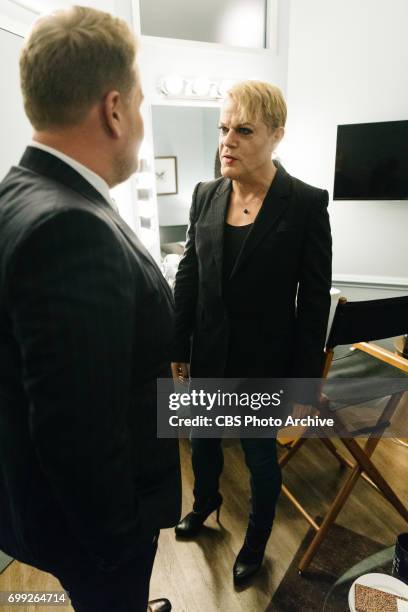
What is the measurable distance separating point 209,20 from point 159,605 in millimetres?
2873

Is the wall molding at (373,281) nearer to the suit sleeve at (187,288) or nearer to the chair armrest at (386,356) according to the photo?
the chair armrest at (386,356)

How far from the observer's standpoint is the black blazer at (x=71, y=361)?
0.50 meters

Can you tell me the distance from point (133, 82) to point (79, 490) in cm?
62

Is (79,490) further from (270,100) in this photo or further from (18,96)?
(18,96)

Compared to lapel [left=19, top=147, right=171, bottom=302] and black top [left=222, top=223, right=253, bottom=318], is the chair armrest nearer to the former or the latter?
black top [left=222, top=223, right=253, bottom=318]

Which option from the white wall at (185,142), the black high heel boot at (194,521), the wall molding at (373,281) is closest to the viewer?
the black high heel boot at (194,521)

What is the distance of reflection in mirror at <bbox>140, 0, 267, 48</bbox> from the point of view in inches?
87.5

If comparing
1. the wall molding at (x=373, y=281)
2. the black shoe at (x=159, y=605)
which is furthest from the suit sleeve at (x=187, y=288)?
the wall molding at (x=373, y=281)

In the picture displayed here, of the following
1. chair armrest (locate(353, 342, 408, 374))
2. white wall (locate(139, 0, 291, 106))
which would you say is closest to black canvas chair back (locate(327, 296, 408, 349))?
chair armrest (locate(353, 342, 408, 374))

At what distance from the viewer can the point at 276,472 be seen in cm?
137

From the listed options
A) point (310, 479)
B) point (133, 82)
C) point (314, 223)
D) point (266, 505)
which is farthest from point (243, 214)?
point (310, 479)

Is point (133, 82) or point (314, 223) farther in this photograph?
point (314, 223)

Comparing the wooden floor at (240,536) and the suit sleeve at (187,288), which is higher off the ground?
the suit sleeve at (187,288)

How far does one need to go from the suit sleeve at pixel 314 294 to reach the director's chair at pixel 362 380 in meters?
0.07
